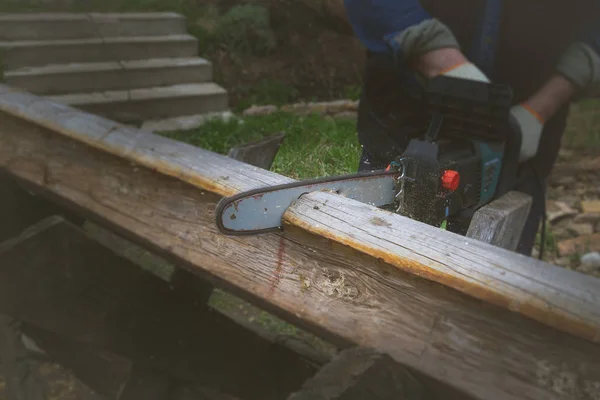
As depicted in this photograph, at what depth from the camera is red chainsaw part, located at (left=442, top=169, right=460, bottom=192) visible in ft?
2.67

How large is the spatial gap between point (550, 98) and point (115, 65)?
34.5 inches

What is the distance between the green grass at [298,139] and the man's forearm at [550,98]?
31 centimetres

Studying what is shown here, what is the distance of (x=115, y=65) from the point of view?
3.95ft

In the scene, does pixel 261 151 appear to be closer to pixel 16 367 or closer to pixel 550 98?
pixel 550 98

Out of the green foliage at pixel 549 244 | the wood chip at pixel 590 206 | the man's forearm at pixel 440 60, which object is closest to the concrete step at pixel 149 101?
the man's forearm at pixel 440 60

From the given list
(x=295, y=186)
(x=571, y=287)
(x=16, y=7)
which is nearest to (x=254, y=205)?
(x=295, y=186)

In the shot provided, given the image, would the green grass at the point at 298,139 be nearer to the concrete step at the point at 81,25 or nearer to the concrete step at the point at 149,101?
the concrete step at the point at 149,101

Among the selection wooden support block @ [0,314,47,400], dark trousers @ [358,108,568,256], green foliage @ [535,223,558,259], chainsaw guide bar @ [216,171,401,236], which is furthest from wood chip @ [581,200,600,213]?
wooden support block @ [0,314,47,400]

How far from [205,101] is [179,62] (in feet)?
0.37

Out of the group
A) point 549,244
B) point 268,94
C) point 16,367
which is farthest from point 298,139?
point 549,244

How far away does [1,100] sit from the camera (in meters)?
1.27

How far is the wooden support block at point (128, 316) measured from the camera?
1.12 meters

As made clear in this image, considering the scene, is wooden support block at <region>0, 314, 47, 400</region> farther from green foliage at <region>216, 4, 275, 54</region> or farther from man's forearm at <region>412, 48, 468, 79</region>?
man's forearm at <region>412, 48, 468, 79</region>

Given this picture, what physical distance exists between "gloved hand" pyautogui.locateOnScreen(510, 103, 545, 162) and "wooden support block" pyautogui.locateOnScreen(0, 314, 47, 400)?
49.3 inches
